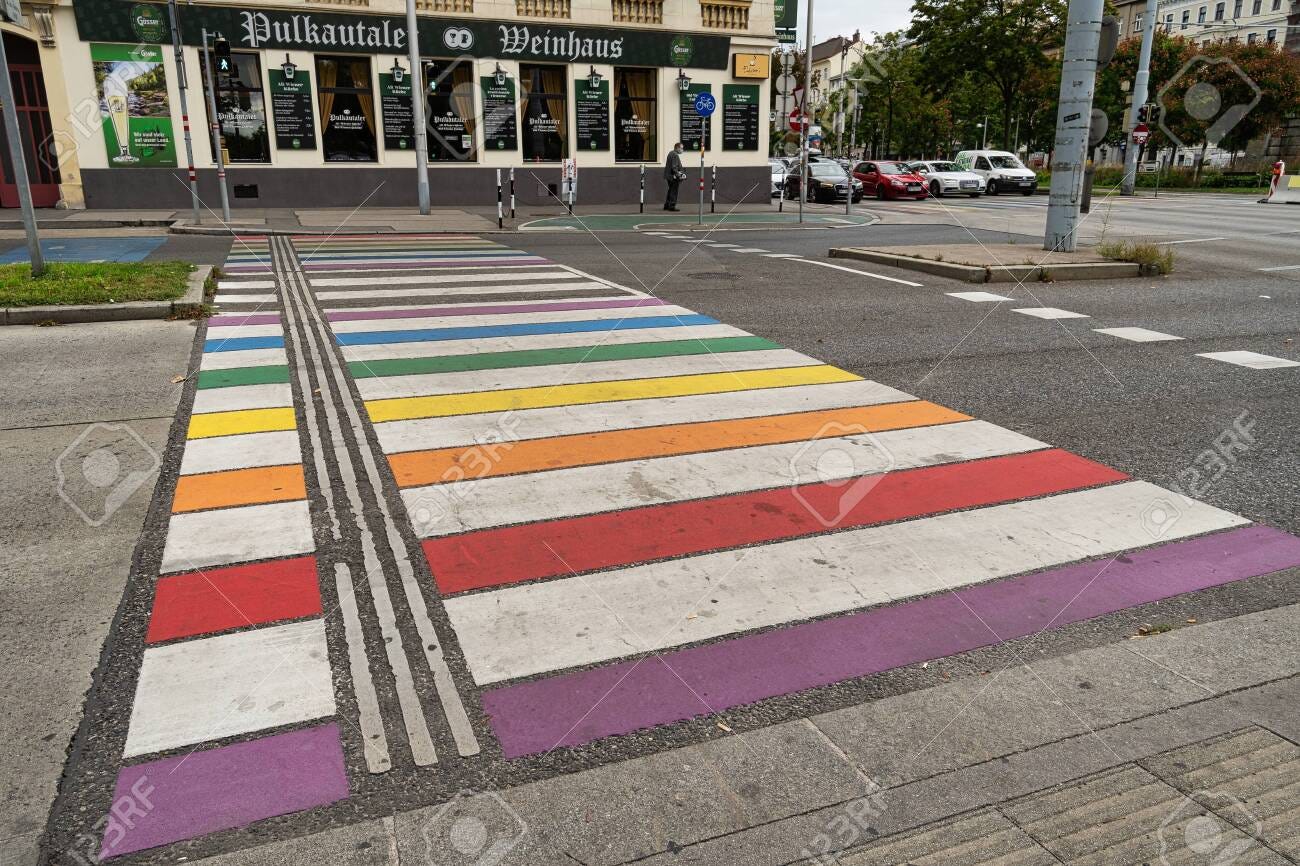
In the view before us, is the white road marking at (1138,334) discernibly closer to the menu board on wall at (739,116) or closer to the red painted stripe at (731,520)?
the red painted stripe at (731,520)

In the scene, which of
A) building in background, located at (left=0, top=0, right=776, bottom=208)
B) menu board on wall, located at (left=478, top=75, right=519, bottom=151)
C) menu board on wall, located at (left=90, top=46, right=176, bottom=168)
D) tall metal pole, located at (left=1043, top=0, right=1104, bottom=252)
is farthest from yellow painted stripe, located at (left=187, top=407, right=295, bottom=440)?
menu board on wall, located at (left=478, top=75, right=519, bottom=151)

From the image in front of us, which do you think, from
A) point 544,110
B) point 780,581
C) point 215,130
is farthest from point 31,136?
point 780,581

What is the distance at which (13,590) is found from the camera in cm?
375

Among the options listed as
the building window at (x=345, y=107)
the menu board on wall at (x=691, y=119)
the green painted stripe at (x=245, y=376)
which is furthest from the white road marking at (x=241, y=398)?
the menu board on wall at (x=691, y=119)

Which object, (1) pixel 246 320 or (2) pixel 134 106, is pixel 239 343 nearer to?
(1) pixel 246 320

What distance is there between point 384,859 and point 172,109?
84.2 ft

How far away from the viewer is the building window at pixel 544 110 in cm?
2725

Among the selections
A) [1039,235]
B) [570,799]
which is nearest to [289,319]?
[570,799]

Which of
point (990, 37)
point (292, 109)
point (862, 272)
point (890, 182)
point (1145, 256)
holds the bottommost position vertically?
point (862, 272)

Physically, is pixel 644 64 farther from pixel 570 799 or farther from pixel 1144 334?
pixel 570 799

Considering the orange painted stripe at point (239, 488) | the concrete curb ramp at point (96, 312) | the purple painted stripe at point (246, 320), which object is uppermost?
the concrete curb ramp at point (96, 312)

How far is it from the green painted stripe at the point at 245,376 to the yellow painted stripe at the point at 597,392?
1083mm

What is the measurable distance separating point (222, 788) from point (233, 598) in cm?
119

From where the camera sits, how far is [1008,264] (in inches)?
525
